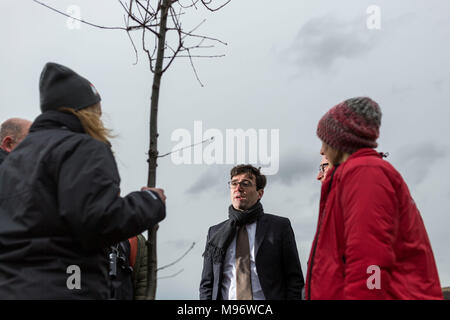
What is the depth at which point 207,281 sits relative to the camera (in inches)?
233

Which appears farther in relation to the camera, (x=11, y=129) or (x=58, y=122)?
(x=11, y=129)

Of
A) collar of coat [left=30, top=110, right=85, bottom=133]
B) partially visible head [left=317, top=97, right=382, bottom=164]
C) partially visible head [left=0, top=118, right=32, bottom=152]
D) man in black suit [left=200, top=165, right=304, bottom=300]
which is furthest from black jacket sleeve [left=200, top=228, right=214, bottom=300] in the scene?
collar of coat [left=30, top=110, right=85, bottom=133]

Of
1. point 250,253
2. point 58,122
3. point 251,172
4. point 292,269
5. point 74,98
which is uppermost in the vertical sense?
point 74,98

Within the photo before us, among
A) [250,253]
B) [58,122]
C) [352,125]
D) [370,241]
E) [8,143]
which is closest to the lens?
[370,241]

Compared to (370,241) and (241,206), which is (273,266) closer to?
(241,206)

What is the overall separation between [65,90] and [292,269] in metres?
3.13

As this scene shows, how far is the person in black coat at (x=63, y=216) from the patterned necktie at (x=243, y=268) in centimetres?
254

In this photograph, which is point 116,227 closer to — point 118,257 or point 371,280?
point 371,280

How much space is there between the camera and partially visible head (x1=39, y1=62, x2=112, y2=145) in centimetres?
328

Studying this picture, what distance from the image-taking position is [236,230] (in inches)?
238

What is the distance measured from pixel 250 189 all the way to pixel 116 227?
337cm

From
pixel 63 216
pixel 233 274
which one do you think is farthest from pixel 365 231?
pixel 233 274

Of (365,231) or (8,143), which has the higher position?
(8,143)
